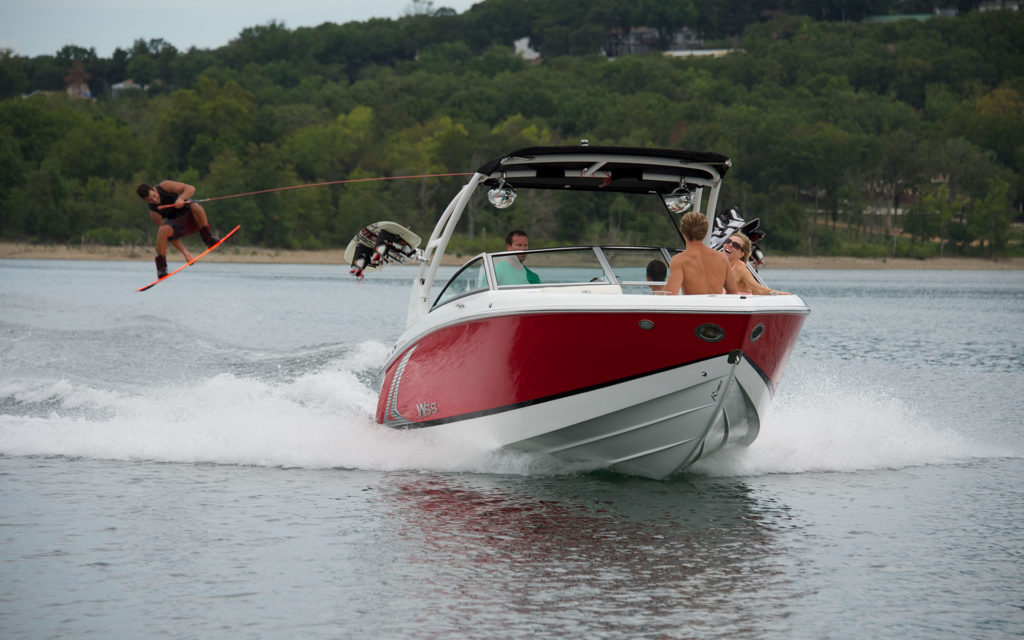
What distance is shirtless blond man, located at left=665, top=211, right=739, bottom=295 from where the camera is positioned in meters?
8.80

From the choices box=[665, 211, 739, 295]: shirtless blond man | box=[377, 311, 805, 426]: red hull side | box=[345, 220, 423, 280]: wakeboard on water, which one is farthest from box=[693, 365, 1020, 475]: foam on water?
box=[345, 220, 423, 280]: wakeboard on water

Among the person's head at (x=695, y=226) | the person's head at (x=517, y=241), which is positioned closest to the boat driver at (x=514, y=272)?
the person's head at (x=517, y=241)

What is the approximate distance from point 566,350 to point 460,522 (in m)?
1.55

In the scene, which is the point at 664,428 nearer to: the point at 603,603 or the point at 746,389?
the point at 746,389

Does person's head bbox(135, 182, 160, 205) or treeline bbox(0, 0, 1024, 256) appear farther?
treeline bbox(0, 0, 1024, 256)

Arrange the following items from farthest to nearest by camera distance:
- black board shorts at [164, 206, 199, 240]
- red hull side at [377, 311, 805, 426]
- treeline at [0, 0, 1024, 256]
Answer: treeline at [0, 0, 1024, 256] → black board shorts at [164, 206, 199, 240] → red hull side at [377, 311, 805, 426]

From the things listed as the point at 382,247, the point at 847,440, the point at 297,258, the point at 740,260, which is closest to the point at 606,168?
the point at 740,260

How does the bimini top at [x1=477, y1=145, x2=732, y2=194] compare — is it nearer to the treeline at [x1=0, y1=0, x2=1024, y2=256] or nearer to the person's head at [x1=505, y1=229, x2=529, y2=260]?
the person's head at [x1=505, y1=229, x2=529, y2=260]

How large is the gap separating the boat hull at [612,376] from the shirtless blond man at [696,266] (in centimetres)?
38

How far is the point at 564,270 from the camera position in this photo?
32.4 ft

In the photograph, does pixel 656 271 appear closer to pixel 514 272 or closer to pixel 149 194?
pixel 514 272

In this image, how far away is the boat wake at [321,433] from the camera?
10664mm

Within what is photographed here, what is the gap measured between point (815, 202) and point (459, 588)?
93632 millimetres

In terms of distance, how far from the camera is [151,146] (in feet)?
333
